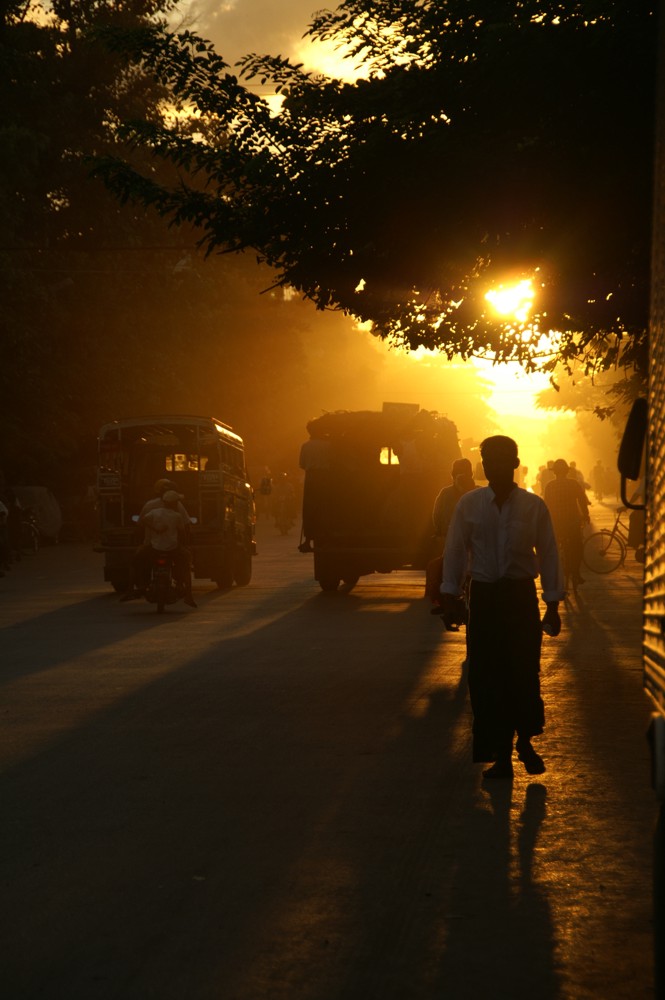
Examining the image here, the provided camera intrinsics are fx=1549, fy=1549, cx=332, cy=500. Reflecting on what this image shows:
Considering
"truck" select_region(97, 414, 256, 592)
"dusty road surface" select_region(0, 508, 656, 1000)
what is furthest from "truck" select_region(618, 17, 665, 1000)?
Answer: "truck" select_region(97, 414, 256, 592)

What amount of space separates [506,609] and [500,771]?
2.99 ft

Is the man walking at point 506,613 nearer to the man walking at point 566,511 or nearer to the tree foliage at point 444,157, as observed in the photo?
the tree foliage at point 444,157

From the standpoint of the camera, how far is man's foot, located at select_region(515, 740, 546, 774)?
28.7 ft

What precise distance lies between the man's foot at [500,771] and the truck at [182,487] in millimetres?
16111

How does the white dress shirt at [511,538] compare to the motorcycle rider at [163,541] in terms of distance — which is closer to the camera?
the white dress shirt at [511,538]

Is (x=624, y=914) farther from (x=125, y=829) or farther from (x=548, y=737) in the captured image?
(x=548, y=737)

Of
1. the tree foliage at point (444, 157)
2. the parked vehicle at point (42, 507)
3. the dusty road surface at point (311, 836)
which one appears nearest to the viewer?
the dusty road surface at point (311, 836)

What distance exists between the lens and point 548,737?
33.3 ft

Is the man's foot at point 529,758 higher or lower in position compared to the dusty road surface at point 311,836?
higher

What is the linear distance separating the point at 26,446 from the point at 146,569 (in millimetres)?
21736

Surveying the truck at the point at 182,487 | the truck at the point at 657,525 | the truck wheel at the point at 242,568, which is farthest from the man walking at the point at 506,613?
the truck wheel at the point at 242,568

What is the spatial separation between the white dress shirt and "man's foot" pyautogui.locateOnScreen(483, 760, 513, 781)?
978 mm

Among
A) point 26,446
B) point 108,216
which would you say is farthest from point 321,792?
point 108,216

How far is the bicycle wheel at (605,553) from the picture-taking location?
90.7 ft
